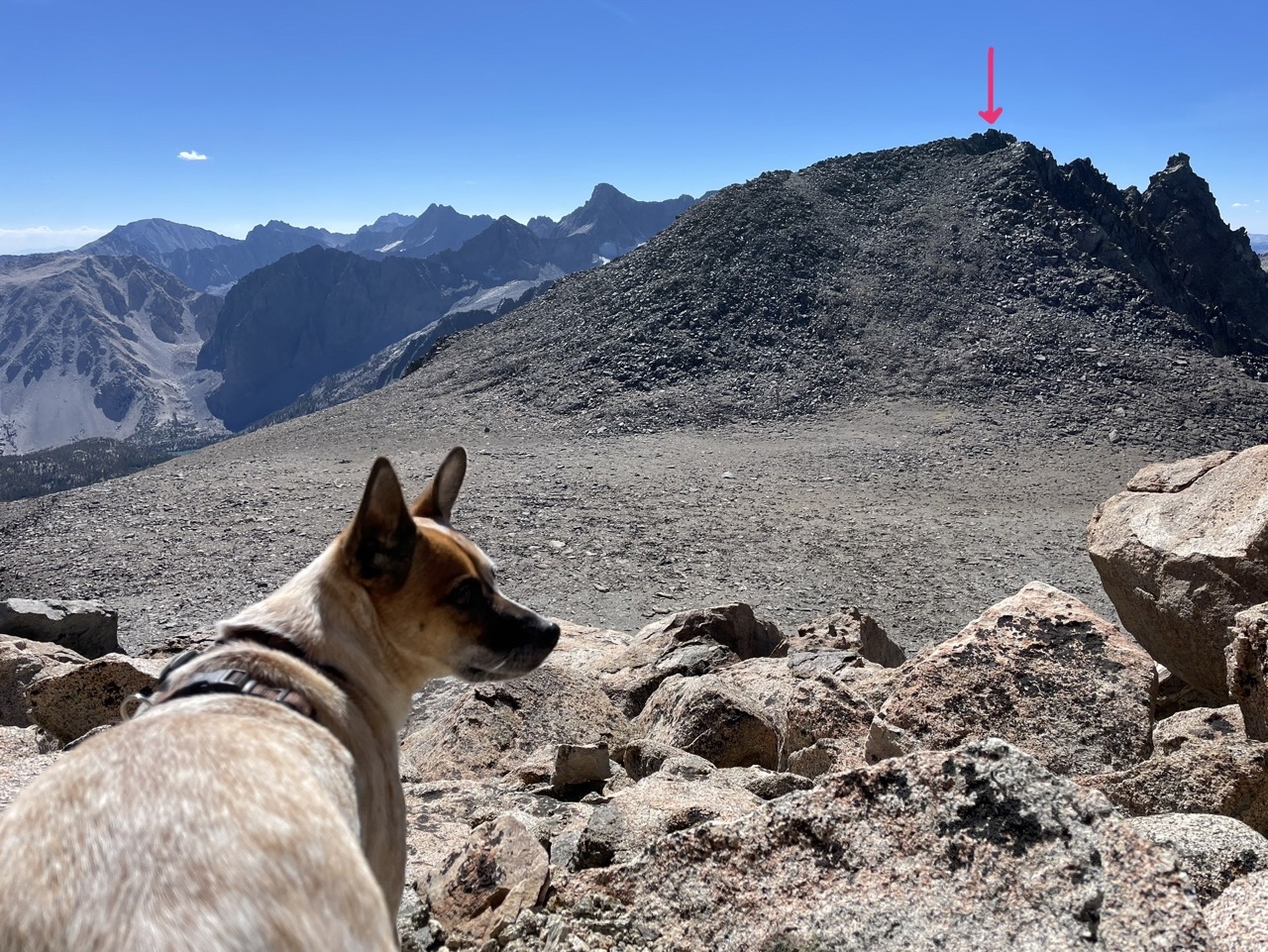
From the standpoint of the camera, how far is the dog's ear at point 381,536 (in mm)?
2764

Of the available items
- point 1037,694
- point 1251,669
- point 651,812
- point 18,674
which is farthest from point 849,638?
point 18,674

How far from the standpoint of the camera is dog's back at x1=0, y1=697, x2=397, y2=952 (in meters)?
1.68

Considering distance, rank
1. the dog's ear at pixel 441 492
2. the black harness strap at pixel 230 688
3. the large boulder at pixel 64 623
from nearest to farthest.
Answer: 1. the black harness strap at pixel 230 688
2. the dog's ear at pixel 441 492
3. the large boulder at pixel 64 623

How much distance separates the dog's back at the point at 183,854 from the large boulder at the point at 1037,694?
369cm

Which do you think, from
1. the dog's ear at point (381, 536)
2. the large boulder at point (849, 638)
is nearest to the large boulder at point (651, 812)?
the dog's ear at point (381, 536)

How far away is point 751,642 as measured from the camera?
11.5m

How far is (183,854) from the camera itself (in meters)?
1.79

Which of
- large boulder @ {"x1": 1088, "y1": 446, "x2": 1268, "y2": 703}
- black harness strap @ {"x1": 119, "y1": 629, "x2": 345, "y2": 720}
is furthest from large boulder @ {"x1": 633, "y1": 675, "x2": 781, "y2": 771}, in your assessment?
black harness strap @ {"x1": 119, "y1": 629, "x2": 345, "y2": 720}

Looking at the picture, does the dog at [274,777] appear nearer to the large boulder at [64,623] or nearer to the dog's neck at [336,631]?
the dog's neck at [336,631]

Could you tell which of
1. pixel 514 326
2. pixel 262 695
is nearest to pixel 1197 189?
pixel 514 326

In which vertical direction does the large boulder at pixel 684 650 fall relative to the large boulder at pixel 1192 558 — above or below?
below

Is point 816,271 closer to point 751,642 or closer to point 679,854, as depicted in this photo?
point 751,642

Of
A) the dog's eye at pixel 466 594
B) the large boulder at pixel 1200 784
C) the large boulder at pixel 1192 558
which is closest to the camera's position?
the dog's eye at pixel 466 594

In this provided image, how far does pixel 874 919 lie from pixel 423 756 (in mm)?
5211
